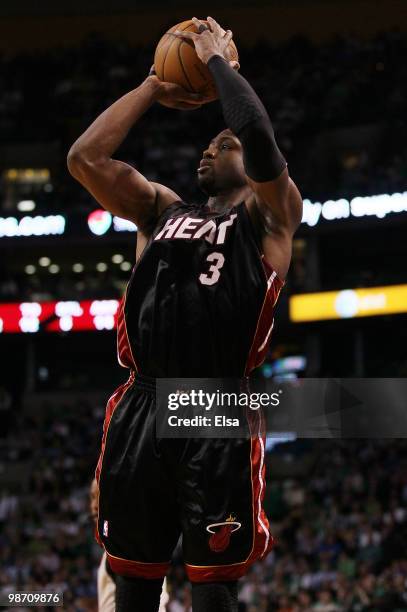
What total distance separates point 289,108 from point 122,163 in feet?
55.7

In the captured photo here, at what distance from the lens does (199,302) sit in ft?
10.7

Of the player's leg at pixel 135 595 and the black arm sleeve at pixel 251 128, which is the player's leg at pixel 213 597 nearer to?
the player's leg at pixel 135 595

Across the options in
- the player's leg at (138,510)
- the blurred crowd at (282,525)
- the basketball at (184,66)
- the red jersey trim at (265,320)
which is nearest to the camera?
the player's leg at (138,510)

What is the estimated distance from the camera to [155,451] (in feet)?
10.5

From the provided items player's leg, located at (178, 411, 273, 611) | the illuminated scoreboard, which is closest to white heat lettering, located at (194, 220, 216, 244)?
player's leg, located at (178, 411, 273, 611)

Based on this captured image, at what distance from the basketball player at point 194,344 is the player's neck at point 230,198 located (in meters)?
0.08

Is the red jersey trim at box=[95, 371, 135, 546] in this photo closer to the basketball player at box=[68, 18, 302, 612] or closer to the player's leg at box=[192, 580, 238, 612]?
the basketball player at box=[68, 18, 302, 612]

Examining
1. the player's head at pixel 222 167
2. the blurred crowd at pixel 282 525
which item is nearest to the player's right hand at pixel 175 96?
the player's head at pixel 222 167

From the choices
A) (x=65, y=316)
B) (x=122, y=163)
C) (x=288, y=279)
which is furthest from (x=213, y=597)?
(x=65, y=316)

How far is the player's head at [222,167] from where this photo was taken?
348cm

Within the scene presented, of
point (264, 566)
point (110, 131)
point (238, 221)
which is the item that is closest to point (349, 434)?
point (238, 221)

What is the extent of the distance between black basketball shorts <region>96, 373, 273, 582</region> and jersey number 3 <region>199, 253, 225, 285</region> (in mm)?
→ 379

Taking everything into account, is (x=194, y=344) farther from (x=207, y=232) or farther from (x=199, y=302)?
(x=207, y=232)

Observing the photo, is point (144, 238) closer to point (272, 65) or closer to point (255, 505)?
point (255, 505)
